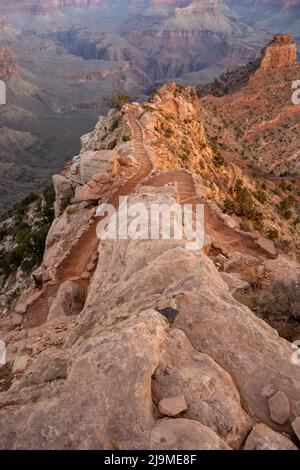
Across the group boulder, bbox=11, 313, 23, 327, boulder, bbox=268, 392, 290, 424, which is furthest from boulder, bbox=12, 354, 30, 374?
boulder, bbox=268, 392, 290, 424

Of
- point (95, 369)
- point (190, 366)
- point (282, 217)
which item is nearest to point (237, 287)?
point (190, 366)

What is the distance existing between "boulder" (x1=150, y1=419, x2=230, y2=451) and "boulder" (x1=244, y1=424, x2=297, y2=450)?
53 centimetres

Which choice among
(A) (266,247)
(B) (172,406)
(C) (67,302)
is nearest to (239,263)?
(A) (266,247)

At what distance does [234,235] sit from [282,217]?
63.7 ft

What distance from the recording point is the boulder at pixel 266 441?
7.06 meters

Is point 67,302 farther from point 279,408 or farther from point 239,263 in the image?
point 279,408

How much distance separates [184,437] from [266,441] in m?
1.31


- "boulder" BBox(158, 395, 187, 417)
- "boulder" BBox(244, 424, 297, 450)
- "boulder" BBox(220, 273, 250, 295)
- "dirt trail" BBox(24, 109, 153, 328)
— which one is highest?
"boulder" BBox(158, 395, 187, 417)

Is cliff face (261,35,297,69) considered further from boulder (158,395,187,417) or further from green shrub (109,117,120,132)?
boulder (158,395,187,417)

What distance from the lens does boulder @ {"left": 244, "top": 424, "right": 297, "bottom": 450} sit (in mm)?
7059

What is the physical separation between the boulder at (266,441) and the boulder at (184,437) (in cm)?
53

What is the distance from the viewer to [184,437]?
22.6ft

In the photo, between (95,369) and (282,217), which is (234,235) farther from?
(282,217)
